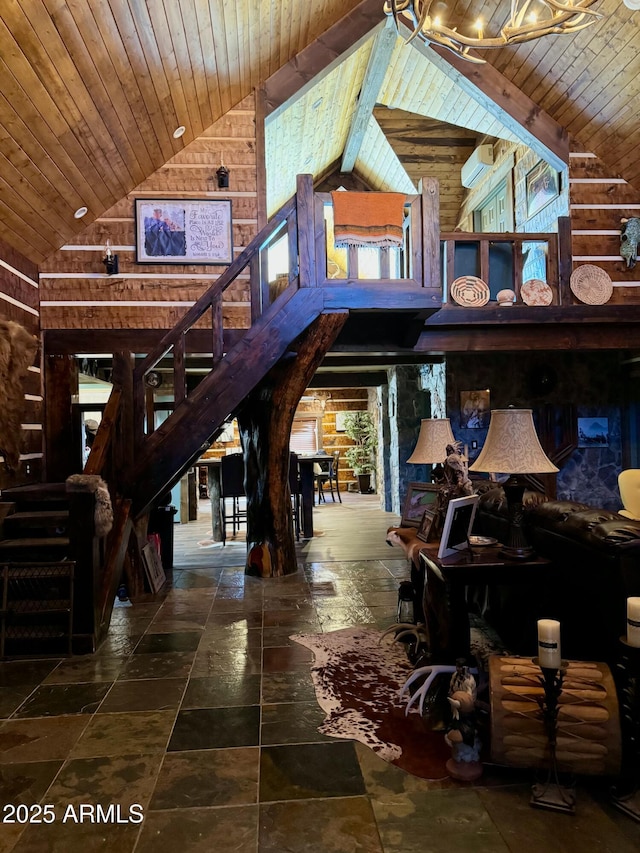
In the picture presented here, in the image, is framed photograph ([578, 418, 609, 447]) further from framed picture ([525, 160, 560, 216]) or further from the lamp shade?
the lamp shade

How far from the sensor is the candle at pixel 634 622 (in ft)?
6.23

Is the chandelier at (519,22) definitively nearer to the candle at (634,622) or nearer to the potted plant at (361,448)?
the candle at (634,622)

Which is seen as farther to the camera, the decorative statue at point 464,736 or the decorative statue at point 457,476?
the decorative statue at point 457,476

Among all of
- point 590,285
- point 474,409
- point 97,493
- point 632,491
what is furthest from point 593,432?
point 97,493

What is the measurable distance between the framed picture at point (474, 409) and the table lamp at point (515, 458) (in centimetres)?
475

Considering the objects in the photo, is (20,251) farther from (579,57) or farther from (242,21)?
(579,57)

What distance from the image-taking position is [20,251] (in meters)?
5.35

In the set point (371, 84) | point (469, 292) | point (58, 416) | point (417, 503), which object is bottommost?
point (417, 503)

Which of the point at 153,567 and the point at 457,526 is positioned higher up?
the point at 457,526

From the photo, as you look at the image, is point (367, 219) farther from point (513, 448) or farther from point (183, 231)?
point (513, 448)

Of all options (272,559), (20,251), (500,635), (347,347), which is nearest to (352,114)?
(347,347)

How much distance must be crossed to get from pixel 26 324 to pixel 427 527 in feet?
14.0

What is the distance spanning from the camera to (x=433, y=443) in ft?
12.2

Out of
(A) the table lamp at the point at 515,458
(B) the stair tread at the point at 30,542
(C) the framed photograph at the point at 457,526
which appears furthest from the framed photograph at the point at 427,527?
(B) the stair tread at the point at 30,542
